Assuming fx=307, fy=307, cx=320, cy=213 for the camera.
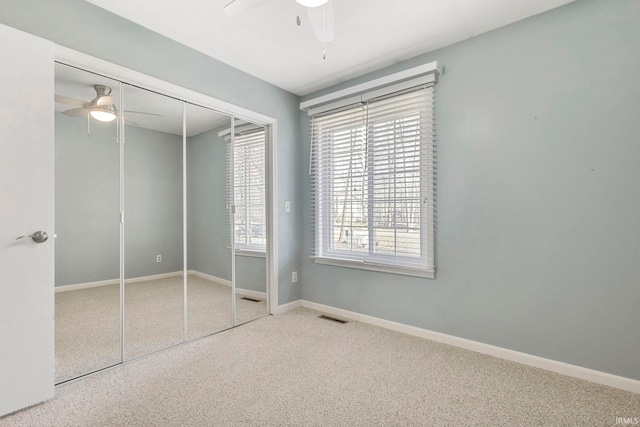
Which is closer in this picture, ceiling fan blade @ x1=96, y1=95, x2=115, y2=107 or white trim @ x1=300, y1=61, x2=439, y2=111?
ceiling fan blade @ x1=96, y1=95, x2=115, y2=107

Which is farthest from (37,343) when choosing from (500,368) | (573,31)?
(573,31)

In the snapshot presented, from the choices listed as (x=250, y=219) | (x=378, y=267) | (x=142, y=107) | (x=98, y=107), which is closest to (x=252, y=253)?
(x=250, y=219)

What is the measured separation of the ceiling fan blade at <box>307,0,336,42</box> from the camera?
1.73m

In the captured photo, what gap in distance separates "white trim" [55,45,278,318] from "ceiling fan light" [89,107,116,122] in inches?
9.3

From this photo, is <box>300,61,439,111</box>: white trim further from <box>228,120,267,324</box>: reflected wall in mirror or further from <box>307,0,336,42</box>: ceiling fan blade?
<box>307,0,336,42</box>: ceiling fan blade

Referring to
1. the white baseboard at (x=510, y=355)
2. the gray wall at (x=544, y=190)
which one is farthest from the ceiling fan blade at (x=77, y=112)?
the white baseboard at (x=510, y=355)

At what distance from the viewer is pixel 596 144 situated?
6.48 ft

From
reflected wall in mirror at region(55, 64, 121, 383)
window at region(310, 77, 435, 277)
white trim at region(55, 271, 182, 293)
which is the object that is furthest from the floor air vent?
reflected wall in mirror at region(55, 64, 121, 383)

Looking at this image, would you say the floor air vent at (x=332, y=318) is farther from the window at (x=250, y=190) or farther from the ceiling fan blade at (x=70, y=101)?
the ceiling fan blade at (x=70, y=101)

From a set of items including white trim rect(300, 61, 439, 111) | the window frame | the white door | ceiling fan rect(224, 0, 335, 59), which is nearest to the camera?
ceiling fan rect(224, 0, 335, 59)

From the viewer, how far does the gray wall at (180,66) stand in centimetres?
188

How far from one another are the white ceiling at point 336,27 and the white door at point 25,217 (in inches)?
25.6

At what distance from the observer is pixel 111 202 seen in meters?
2.23

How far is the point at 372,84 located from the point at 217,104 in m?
1.46
